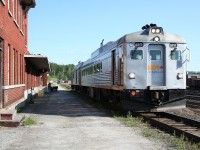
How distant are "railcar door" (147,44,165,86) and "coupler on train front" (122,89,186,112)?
0.38 metres

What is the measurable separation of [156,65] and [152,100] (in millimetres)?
1294

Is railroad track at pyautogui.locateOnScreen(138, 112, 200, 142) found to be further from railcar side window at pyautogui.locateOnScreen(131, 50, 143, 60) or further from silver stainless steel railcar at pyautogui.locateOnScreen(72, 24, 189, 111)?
railcar side window at pyautogui.locateOnScreen(131, 50, 143, 60)

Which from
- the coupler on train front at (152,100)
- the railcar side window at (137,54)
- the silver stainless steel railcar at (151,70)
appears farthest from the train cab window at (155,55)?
the coupler on train front at (152,100)

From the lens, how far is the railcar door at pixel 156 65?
15.0 metres

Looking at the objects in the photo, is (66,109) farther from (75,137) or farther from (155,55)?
(75,137)

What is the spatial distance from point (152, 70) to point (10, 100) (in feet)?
20.3

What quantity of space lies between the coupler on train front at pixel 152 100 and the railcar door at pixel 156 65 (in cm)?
38

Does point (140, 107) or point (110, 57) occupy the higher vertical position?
point (110, 57)

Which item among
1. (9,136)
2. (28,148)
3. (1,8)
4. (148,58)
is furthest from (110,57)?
(28,148)

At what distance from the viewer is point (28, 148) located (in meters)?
8.36

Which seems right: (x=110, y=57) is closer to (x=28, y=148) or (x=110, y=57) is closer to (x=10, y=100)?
(x=10, y=100)

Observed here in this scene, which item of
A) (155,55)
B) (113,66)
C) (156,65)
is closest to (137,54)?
(155,55)

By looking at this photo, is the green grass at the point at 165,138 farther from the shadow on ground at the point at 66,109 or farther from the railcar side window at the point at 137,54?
the shadow on ground at the point at 66,109

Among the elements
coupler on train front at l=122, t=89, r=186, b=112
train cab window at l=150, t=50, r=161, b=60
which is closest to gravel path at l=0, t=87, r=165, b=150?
coupler on train front at l=122, t=89, r=186, b=112
